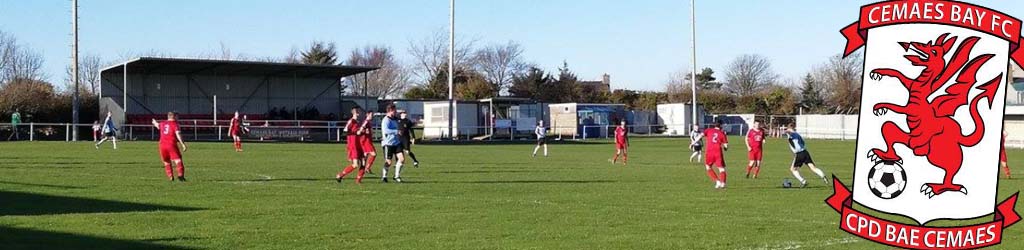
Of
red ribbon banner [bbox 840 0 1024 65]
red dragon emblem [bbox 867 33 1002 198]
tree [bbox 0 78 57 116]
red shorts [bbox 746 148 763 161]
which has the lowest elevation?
red shorts [bbox 746 148 763 161]

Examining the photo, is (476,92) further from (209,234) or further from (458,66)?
(209,234)

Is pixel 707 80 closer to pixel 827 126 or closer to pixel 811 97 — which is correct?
pixel 811 97

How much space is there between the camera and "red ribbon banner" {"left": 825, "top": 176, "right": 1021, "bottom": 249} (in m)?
5.74

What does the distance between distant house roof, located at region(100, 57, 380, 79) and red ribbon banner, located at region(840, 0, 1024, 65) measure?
59429mm

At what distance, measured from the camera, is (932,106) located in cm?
520

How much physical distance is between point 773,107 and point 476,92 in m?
26.3

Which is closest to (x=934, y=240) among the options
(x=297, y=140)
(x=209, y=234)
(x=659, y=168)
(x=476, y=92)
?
(x=209, y=234)

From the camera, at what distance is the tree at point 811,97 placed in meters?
97.9

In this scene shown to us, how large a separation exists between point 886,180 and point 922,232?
56 centimetres

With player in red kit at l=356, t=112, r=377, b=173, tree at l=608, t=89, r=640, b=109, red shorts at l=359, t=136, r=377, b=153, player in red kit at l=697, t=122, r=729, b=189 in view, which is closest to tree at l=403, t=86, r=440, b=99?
tree at l=608, t=89, r=640, b=109

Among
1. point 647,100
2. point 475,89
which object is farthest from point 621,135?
point 647,100

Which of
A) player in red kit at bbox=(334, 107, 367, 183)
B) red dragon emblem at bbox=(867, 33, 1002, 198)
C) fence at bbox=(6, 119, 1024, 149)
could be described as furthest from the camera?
fence at bbox=(6, 119, 1024, 149)

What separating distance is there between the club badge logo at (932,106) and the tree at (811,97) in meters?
94.4

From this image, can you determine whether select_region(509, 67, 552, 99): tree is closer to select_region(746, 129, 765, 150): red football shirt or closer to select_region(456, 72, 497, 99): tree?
select_region(456, 72, 497, 99): tree
